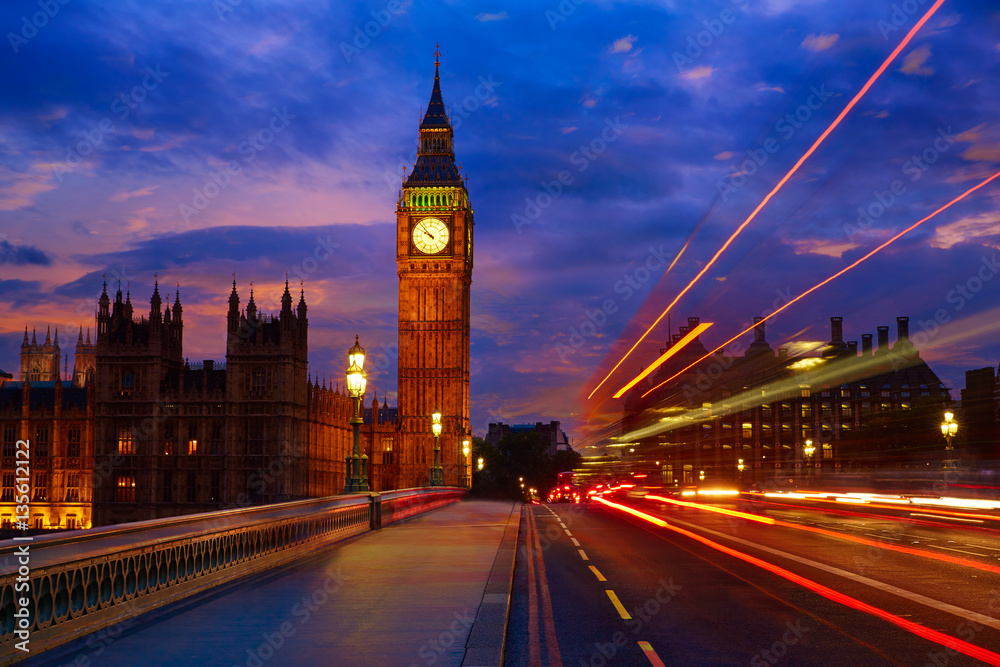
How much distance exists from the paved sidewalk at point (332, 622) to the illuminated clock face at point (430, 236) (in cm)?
10342

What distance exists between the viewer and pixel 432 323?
119m

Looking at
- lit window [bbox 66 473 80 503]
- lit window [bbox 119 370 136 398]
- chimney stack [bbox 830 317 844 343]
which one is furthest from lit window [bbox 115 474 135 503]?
chimney stack [bbox 830 317 844 343]

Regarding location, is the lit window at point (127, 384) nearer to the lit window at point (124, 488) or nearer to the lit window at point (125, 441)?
the lit window at point (125, 441)

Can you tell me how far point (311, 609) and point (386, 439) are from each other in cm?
10674

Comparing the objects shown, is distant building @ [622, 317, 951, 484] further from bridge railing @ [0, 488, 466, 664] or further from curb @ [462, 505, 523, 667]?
bridge railing @ [0, 488, 466, 664]

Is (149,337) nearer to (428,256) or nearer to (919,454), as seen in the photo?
(428,256)

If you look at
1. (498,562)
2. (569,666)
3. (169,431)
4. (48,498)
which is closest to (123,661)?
(569,666)

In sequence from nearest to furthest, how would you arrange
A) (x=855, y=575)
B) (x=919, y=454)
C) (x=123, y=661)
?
1. (x=123, y=661)
2. (x=855, y=575)
3. (x=919, y=454)

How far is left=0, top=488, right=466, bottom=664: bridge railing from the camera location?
28.5 ft

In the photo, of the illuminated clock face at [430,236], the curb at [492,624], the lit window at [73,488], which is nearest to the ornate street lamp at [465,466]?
the illuminated clock face at [430,236]

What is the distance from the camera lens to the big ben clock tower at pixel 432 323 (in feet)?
381

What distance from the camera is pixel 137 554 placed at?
11.1m

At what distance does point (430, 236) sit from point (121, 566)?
111273 mm

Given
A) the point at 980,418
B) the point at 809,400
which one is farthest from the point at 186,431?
the point at 809,400
